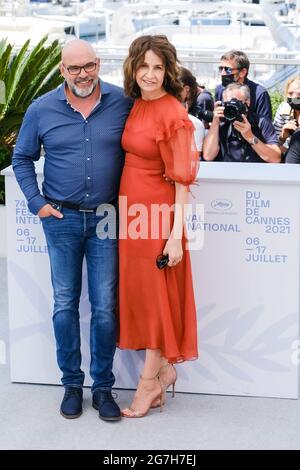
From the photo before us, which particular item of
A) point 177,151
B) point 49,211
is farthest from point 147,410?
point 177,151

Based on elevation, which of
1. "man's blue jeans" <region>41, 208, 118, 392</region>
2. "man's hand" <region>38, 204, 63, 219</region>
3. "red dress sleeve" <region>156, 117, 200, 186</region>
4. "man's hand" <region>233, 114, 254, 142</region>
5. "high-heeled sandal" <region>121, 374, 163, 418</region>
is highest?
"red dress sleeve" <region>156, 117, 200, 186</region>

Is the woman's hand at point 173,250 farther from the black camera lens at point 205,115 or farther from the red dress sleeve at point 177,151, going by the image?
the black camera lens at point 205,115

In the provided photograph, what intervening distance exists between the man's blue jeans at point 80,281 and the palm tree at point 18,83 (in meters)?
3.22

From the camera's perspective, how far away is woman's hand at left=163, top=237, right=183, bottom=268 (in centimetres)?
441

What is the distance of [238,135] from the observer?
654 centimetres

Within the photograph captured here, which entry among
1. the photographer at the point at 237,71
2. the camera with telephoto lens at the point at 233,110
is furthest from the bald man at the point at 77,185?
the photographer at the point at 237,71

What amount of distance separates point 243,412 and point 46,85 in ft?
13.5

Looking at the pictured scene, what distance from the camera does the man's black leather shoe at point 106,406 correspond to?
15.1 feet

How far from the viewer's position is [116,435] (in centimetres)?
449

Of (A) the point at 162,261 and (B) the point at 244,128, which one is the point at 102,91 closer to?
(A) the point at 162,261

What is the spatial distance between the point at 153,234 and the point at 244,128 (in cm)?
206

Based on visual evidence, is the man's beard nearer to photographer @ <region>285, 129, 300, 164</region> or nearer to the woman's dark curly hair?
the woman's dark curly hair

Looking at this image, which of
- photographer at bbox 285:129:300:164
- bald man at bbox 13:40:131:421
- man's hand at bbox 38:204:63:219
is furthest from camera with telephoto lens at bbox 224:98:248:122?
man's hand at bbox 38:204:63:219
